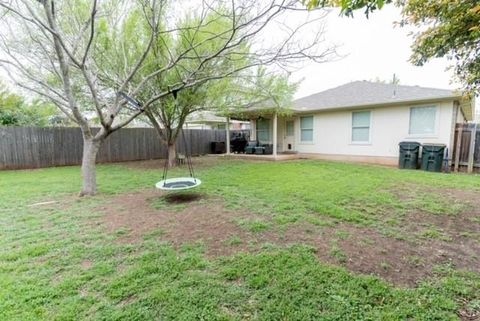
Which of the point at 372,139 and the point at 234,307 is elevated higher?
the point at 372,139

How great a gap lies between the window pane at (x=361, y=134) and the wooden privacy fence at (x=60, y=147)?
9.51 meters

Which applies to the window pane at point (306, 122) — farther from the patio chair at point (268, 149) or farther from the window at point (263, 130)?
the window at point (263, 130)

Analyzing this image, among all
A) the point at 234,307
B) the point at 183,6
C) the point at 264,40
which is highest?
the point at 183,6

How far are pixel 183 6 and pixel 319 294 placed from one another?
6.23 metres

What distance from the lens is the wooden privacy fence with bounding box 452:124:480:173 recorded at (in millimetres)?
8469

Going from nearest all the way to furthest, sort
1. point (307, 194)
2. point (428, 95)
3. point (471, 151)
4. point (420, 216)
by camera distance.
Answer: point (420, 216), point (307, 194), point (471, 151), point (428, 95)

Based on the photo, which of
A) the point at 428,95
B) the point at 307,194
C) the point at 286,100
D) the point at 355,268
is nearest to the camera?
the point at 355,268

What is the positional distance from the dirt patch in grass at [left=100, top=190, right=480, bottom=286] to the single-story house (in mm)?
6088

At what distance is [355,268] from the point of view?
266 centimetres

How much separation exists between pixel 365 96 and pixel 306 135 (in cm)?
321

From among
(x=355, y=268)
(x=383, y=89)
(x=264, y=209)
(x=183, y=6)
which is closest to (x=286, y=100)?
(x=383, y=89)

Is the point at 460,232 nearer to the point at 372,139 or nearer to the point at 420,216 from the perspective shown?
the point at 420,216

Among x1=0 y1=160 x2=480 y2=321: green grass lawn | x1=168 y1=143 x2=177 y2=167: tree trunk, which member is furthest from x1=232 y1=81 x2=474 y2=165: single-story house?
x1=0 y1=160 x2=480 y2=321: green grass lawn

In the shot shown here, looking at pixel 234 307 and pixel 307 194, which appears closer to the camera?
pixel 234 307
